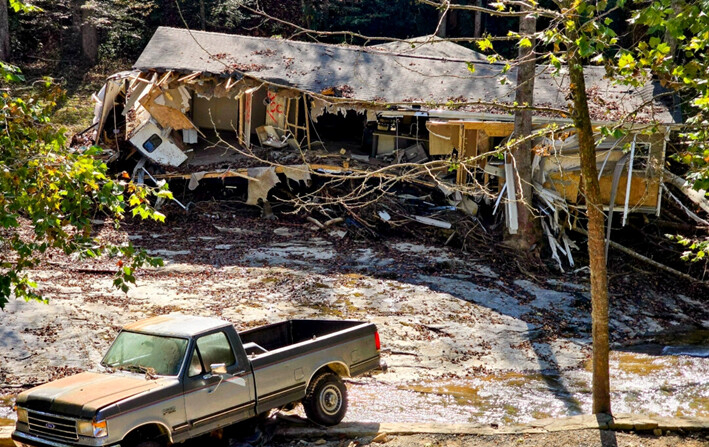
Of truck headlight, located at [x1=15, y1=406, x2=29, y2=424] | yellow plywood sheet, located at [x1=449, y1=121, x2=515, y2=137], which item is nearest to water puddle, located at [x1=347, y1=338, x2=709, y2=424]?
truck headlight, located at [x1=15, y1=406, x2=29, y2=424]

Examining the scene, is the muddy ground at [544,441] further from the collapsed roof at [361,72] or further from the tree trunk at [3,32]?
the tree trunk at [3,32]

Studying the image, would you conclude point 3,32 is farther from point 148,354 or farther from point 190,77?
point 148,354

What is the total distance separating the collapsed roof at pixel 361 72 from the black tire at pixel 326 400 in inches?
501

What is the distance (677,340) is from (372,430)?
29.5 ft

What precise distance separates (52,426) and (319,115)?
16.8m

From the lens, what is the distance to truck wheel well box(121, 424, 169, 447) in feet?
25.3

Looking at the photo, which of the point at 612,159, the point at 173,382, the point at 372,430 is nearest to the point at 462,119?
the point at 612,159

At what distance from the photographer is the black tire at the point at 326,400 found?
9398mm

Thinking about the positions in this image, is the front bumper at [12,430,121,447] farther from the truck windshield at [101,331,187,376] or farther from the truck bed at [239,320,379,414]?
the truck bed at [239,320,379,414]

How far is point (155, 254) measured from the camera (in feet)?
59.6

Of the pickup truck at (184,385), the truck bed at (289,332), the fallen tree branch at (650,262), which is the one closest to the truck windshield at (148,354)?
the pickup truck at (184,385)

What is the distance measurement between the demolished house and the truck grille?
13585 mm

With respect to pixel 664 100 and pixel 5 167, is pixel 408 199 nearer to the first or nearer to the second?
pixel 664 100

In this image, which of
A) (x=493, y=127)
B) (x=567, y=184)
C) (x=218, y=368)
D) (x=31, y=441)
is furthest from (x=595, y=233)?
(x=493, y=127)
